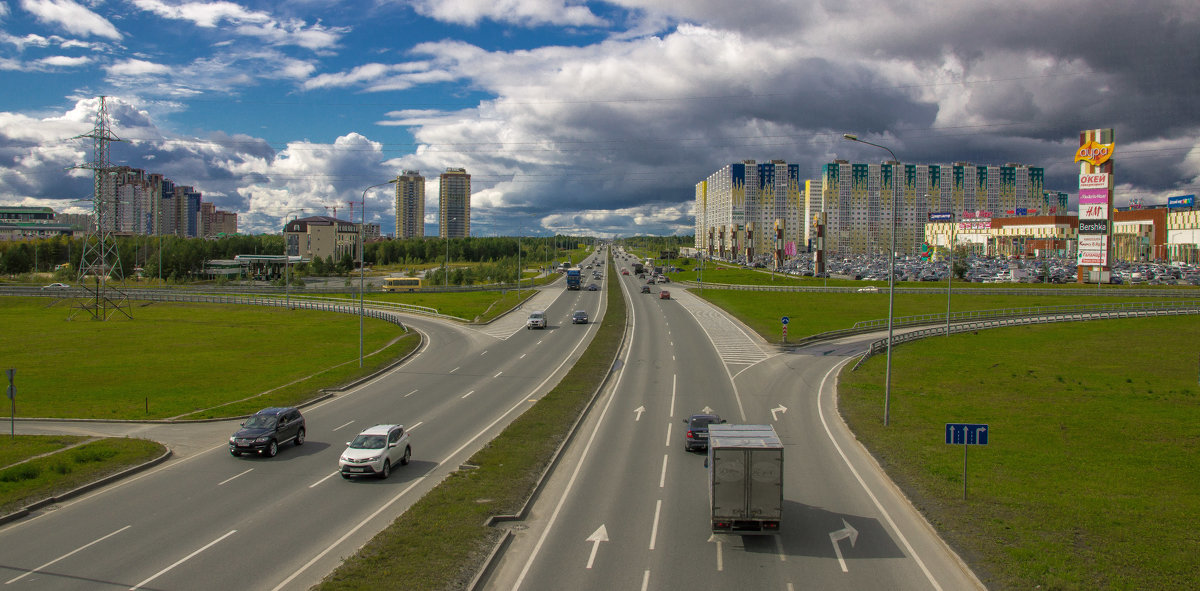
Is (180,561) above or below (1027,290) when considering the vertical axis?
below

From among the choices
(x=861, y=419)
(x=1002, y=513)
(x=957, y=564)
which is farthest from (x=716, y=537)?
(x=861, y=419)

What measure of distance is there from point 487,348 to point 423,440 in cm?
2769

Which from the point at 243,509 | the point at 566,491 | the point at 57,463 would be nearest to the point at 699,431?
the point at 566,491

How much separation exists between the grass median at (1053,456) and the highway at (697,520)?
1.22 meters

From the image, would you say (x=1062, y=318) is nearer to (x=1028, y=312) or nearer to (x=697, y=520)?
(x=1028, y=312)

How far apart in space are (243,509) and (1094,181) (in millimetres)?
129199

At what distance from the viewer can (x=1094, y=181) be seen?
111438mm

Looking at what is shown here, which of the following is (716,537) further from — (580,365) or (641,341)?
(641,341)

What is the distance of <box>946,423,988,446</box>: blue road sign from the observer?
19688 mm

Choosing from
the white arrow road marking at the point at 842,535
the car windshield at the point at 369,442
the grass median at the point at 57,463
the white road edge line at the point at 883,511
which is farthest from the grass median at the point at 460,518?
the grass median at the point at 57,463

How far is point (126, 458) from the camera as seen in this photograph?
24.1 m

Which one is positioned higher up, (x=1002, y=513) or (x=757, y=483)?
(x=757, y=483)

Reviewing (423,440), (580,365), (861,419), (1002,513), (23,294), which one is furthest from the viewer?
(23,294)

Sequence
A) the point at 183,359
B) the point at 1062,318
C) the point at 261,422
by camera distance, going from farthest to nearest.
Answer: the point at 1062,318, the point at 183,359, the point at 261,422
